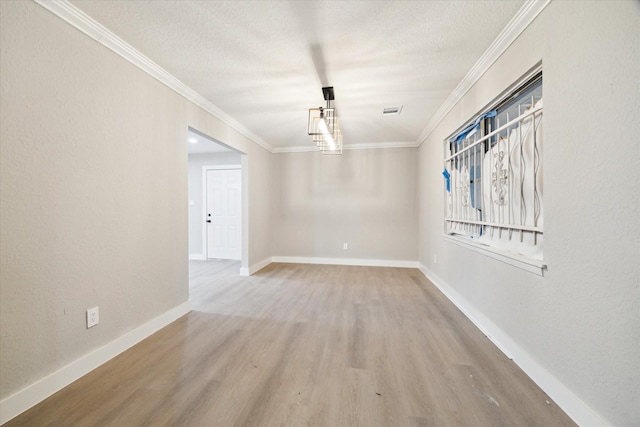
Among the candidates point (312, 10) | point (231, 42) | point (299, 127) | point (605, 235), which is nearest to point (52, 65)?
point (231, 42)

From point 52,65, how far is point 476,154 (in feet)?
11.2

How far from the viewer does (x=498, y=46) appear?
1947mm

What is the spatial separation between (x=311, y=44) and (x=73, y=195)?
6.52ft

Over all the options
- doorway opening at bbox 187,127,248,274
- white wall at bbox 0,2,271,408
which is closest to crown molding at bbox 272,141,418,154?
doorway opening at bbox 187,127,248,274

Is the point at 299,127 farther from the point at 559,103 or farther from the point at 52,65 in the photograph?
the point at 559,103

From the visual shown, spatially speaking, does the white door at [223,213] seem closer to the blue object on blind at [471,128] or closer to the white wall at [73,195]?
the white wall at [73,195]

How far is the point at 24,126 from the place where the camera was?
142 centimetres

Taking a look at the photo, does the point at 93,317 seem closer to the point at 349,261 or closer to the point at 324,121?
the point at 324,121

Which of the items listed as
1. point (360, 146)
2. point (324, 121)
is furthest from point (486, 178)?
point (360, 146)

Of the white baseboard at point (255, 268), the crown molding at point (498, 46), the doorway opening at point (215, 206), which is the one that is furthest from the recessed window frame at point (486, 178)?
the doorway opening at point (215, 206)

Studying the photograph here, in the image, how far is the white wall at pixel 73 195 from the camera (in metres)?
1.37

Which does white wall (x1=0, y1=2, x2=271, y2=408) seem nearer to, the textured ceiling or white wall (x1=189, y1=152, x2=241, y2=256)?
the textured ceiling

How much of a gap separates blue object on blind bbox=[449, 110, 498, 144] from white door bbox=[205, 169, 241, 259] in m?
4.35

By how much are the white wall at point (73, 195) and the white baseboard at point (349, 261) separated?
115 inches
